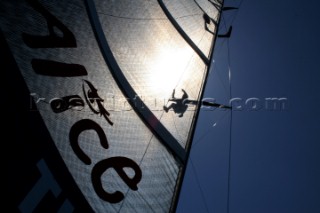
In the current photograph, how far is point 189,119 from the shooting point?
12.0ft

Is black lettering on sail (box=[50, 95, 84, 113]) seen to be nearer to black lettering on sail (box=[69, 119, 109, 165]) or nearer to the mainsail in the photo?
the mainsail

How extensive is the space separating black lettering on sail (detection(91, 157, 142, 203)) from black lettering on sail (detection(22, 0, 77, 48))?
32.7 inches

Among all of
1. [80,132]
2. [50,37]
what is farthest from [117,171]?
[50,37]

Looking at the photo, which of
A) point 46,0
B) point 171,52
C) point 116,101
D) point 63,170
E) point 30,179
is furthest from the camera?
point 171,52

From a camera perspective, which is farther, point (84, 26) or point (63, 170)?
point (84, 26)

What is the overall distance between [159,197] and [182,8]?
3.48 m

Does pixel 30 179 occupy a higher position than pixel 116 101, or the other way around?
pixel 116 101

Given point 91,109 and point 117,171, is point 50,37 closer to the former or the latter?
point 91,109

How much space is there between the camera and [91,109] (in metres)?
1.96

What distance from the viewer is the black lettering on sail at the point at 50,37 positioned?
1.61m

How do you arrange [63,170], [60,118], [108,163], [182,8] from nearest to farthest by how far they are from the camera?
[63,170], [60,118], [108,163], [182,8]

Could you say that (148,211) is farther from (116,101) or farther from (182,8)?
(182,8)

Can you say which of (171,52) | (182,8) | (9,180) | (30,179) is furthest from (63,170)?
(182,8)

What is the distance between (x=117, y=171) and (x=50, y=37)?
1.01m
